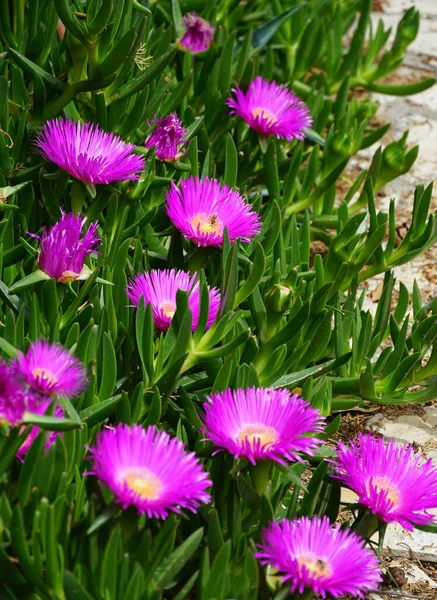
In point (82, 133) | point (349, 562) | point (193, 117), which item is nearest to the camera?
point (349, 562)

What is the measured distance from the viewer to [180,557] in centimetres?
97

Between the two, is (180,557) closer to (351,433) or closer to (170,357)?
(170,357)

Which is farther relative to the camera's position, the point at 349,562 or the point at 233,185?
the point at 233,185

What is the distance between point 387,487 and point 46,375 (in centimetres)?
40

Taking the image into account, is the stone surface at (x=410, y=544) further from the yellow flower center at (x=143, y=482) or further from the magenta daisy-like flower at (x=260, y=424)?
the yellow flower center at (x=143, y=482)

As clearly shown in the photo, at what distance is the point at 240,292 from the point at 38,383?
1.15 ft

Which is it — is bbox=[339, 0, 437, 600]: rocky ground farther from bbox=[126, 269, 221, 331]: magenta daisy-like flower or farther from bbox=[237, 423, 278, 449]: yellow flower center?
bbox=[126, 269, 221, 331]: magenta daisy-like flower

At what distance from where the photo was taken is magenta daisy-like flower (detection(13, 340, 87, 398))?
0.99m

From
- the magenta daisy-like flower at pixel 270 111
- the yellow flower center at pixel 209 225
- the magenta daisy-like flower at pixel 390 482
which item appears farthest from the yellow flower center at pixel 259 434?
the magenta daisy-like flower at pixel 270 111

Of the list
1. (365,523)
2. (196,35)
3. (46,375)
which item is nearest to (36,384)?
(46,375)

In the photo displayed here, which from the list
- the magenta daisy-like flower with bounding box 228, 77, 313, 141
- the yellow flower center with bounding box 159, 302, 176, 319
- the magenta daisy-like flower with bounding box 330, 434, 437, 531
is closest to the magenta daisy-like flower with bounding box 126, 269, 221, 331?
the yellow flower center with bounding box 159, 302, 176, 319

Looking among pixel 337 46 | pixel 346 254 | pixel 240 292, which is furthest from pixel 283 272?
pixel 337 46

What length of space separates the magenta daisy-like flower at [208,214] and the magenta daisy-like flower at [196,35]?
614 mm

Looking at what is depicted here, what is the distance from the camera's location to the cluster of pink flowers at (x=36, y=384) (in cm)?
92
